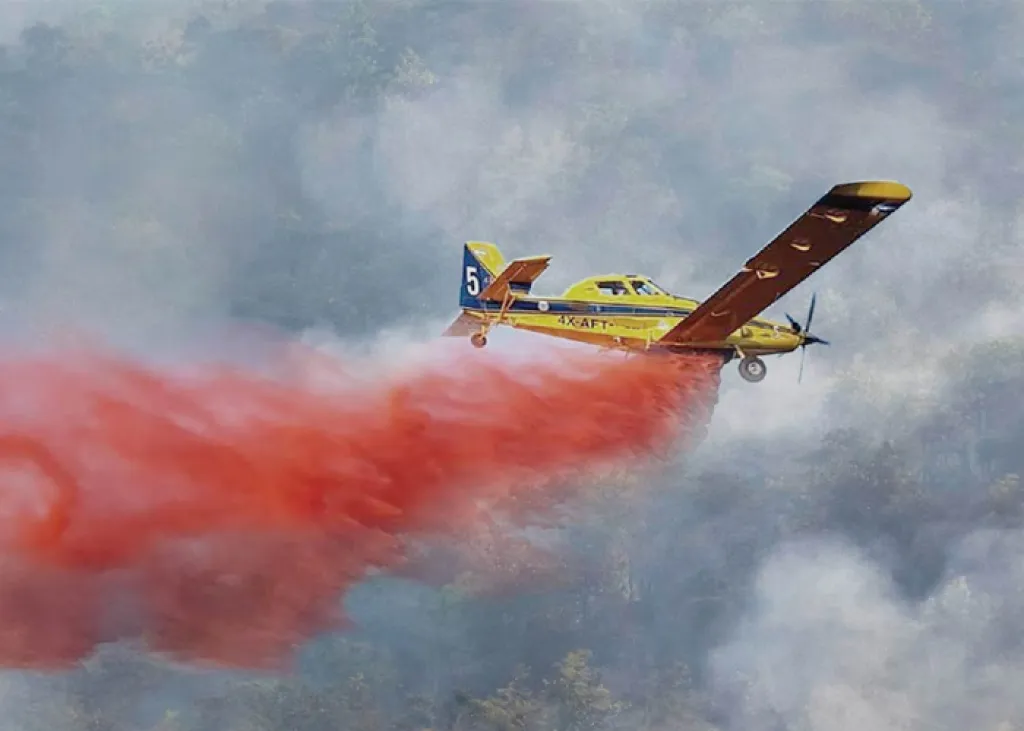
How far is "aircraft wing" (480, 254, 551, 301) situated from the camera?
42.8 metres

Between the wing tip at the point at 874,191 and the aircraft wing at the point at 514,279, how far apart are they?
288 inches

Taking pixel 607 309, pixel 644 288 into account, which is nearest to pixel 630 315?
pixel 607 309

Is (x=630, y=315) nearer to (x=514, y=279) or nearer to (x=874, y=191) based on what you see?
(x=514, y=279)

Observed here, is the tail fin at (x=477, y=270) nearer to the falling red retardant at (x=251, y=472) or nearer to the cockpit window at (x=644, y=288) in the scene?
the falling red retardant at (x=251, y=472)

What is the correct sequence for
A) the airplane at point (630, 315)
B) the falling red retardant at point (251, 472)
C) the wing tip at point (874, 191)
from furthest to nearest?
the airplane at point (630, 315), the falling red retardant at point (251, 472), the wing tip at point (874, 191)

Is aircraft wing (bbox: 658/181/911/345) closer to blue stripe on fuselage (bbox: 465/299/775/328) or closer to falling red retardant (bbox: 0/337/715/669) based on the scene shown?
blue stripe on fuselage (bbox: 465/299/775/328)

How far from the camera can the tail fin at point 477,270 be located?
146 feet

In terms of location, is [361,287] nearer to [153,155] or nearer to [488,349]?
[153,155]

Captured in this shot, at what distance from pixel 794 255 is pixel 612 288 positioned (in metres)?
4.79

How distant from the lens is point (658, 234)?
63531 mm

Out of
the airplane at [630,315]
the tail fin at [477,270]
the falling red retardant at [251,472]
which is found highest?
the tail fin at [477,270]

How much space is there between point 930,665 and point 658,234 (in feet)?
58.8

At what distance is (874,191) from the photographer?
129 feet

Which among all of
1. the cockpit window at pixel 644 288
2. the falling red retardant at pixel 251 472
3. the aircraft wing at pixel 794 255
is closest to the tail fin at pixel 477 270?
the falling red retardant at pixel 251 472
